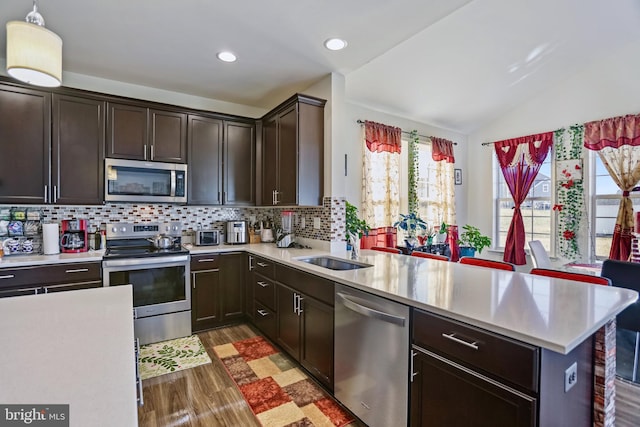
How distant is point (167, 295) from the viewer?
3.07m

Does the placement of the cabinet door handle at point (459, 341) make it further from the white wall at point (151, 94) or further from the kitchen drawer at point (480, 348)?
the white wall at point (151, 94)

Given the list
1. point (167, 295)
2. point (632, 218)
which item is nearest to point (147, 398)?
point (167, 295)

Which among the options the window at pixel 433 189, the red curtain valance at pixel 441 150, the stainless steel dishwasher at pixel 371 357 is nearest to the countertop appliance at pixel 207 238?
the stainless steel dishwasher at pixel 371 357

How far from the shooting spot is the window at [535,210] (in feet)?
15.9

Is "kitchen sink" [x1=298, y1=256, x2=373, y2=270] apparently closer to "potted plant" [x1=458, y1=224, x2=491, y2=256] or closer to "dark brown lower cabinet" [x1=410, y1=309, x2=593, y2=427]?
"dark brown lower cabinet" [x1=410, y1=309, x2=593, y2=427]

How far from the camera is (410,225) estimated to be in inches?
179

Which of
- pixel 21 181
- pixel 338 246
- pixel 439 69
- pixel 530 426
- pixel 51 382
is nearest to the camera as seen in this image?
pixel 51 382

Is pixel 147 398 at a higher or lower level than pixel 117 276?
lower

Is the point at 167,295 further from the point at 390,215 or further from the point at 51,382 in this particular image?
the point at 390,215

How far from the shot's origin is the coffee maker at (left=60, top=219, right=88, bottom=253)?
292cm

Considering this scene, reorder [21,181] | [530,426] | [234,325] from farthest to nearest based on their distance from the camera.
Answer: [234,325], [21,181], [530,426]

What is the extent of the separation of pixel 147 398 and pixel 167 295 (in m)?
1.06

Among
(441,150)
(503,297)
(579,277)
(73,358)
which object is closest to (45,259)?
(73,358)

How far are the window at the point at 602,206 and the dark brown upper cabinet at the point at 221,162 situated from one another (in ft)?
15.6
